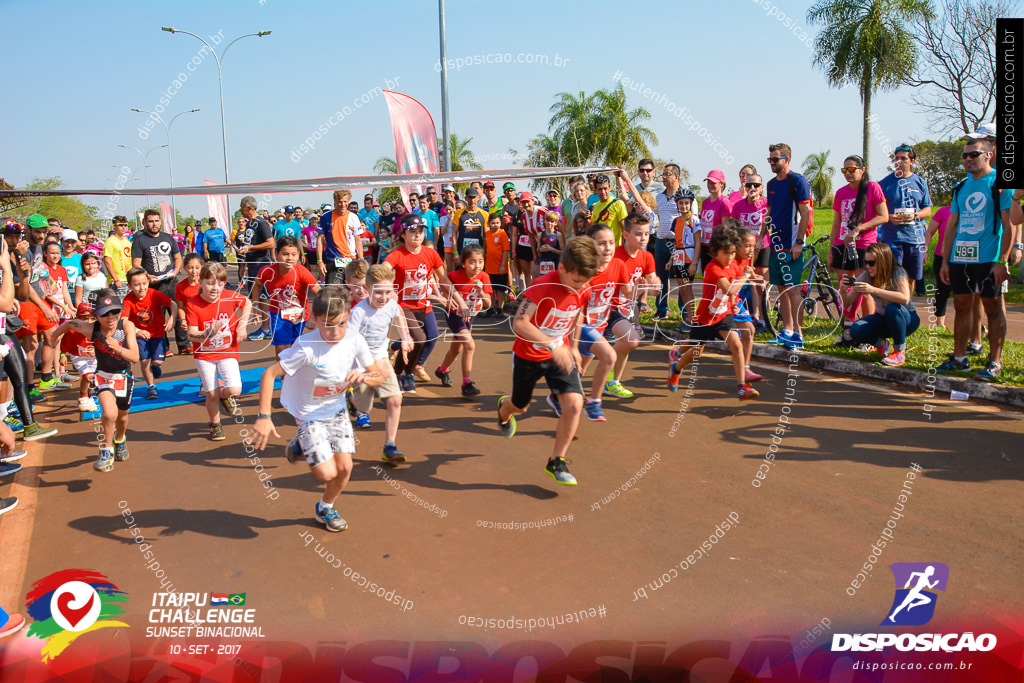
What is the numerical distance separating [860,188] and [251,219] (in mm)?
8735

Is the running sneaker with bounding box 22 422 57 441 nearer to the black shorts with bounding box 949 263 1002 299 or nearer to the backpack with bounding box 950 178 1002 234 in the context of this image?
the black shorts with bounding box 949 263 1002 299

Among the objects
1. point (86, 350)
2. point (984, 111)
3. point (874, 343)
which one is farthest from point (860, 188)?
point (984, 111)

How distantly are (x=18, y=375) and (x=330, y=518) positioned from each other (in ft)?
11.8

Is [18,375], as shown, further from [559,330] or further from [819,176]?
[819,176]

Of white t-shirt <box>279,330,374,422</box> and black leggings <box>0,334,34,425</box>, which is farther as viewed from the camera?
black leggings <box>0,334,34,425</box>

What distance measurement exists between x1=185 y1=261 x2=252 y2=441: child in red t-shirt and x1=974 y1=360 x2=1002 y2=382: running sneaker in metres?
6.68

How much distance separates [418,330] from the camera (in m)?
7.29

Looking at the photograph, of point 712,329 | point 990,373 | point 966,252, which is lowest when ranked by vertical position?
point 990,373

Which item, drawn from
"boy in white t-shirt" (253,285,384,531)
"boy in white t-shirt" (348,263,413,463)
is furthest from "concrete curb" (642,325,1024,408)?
"boy in white t-shirt" (253,285,384,531)

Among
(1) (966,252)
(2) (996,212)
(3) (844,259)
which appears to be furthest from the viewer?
(3) (844,259)

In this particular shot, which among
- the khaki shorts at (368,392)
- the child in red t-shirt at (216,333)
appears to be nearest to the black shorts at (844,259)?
the khaki shorts at (368,392)

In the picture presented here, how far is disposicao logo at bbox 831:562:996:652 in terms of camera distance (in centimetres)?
305

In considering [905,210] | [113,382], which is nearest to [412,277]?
[113,382]

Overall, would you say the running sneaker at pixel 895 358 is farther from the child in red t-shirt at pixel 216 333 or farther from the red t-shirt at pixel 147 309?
the red t-shirt at pixel 147 309
